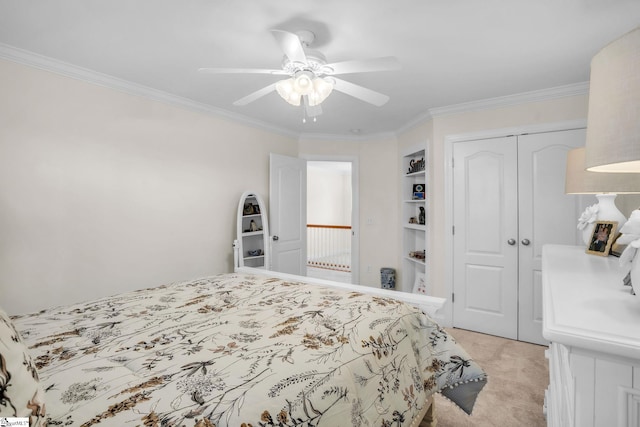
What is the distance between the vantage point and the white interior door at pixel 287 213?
4004 millimetres

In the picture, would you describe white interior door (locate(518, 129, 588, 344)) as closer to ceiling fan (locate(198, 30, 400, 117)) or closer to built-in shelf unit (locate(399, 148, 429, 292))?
built-in shelf unit (locate(399, 148, 429, 292))

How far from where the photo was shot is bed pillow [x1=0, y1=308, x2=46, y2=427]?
1.76 feet

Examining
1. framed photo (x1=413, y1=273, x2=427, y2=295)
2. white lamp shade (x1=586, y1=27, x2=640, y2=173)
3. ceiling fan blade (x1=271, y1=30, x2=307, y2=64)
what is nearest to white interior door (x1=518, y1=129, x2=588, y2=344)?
framed photo (x1=413, y1=273, x2=427, y2=295)

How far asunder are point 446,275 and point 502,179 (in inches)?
45.0

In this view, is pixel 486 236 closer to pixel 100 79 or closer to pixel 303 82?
pixel 303 82

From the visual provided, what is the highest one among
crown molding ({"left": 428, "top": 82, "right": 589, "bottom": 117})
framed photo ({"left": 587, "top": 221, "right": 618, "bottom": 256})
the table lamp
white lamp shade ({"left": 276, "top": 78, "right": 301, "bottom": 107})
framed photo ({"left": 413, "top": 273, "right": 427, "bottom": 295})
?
crown molding ({"left": 428, "top": 82, "right": 589, "bottom": 117})

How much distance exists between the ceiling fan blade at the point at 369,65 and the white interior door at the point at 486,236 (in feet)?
6.60

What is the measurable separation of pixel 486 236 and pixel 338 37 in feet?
8.04

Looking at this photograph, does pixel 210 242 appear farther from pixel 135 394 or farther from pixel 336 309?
pixel 135 394

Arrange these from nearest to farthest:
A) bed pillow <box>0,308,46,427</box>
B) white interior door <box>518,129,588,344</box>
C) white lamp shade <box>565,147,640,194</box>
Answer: bed pillow <box>0,308,46,427</box> < white lamp shade <box>565,147,640,194</box> < white interior door <box>518,129,588,344</box>

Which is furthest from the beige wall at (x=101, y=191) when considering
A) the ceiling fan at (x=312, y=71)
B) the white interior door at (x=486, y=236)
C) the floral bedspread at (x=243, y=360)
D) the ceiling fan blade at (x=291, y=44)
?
the white interior door at (x=486, y=236)

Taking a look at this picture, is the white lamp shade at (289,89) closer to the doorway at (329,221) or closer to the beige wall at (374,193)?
the beige wall at (374,193)

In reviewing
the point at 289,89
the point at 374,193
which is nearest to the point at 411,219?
the point at 374,193

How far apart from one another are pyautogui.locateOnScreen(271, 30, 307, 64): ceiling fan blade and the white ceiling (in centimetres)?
26
